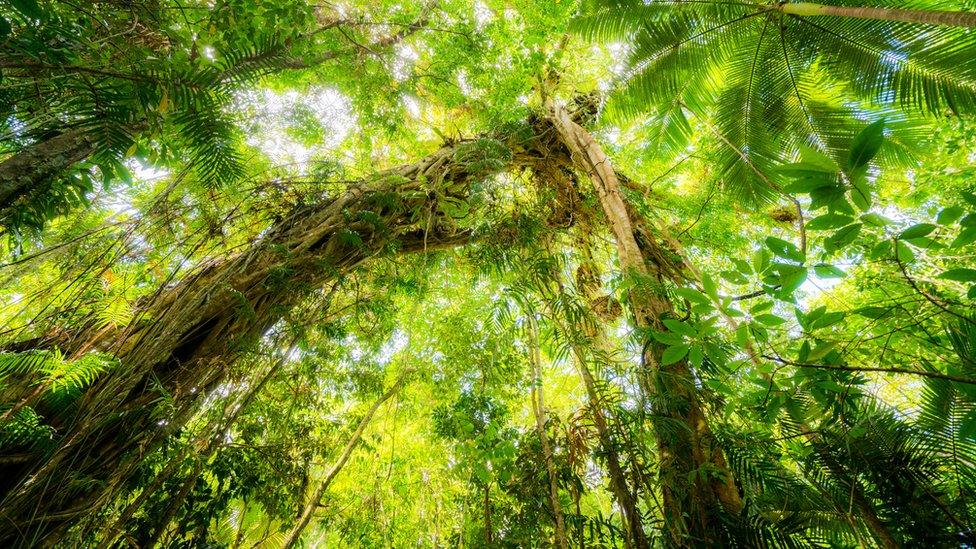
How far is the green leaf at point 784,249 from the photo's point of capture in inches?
43.6

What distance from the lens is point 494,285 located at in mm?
3234

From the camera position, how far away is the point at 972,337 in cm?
117

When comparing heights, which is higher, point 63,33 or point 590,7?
point 590,7

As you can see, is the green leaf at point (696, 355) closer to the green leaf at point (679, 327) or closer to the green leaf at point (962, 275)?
the green leaf at point (679, 327)

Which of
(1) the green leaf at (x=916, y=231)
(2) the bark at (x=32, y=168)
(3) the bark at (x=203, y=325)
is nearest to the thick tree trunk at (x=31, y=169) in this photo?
(2) the bark at (x=32, y=168)

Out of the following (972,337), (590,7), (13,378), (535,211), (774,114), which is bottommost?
(13,378)

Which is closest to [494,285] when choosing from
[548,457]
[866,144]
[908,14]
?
[548,457]

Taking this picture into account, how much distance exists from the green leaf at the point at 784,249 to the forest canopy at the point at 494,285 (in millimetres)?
12

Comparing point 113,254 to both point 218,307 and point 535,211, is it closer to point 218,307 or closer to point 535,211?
point 218,307

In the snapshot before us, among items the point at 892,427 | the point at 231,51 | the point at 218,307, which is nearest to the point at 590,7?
the point at 231,51

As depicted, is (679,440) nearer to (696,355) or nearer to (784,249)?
(696,355)

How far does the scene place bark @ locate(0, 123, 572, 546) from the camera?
Result: 1.94 metres

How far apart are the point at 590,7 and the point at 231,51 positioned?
104 inches

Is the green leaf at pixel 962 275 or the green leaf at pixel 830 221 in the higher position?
the green leaf at pixel 830 221
